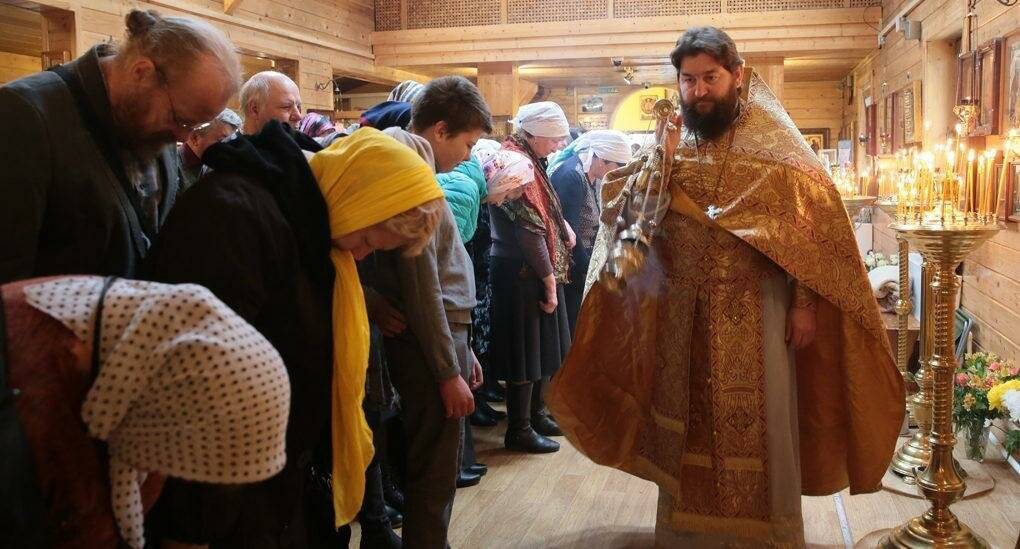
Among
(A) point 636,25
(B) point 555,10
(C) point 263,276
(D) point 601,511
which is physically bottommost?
(D) point 601,511

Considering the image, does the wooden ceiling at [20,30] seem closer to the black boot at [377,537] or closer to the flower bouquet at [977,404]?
the black boot at [377,537]

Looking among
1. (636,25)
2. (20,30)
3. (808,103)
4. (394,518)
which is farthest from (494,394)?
(808,103)

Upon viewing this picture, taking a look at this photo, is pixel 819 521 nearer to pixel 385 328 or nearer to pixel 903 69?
pixel 385 328

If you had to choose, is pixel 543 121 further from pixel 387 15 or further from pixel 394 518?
pixel 387 15

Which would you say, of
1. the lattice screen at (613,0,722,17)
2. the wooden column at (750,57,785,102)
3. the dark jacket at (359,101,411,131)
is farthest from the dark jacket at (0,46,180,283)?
the wooden column at (750,57,785,102)

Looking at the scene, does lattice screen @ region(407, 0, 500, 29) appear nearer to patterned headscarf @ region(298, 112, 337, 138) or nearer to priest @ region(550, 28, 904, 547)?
patterned headscarf @ region(298, 112, 337, 138)

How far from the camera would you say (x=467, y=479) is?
140 inches

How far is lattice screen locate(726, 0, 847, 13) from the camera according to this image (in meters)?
8.51

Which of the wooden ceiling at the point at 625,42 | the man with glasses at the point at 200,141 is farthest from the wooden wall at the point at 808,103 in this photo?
the man with glasses at the point at 200,141

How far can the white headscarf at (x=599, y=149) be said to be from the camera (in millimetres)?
4582

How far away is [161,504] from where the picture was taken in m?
1.39

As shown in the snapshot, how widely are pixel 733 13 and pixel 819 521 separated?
6664 mm

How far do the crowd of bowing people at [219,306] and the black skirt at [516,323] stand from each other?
2.53 ft

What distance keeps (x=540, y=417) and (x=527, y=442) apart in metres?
0.35
